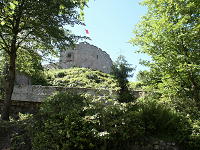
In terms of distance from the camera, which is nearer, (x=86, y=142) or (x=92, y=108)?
(x=86, y=142)

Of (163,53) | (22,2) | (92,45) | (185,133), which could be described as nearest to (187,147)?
(185,133)

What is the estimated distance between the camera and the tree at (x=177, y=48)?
7297 millimetres

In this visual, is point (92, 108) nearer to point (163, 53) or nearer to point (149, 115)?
point (149, 115)

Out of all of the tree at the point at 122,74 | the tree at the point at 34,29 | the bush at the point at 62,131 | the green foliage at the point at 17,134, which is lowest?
the green foliage at the point at 17,134

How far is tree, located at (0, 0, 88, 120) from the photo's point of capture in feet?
31.5

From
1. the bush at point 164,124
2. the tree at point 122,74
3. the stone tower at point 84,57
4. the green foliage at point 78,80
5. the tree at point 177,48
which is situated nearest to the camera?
the bush at point 164,124

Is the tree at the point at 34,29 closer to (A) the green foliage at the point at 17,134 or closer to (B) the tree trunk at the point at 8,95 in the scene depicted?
(B) the tree trunk at the point at 8,95

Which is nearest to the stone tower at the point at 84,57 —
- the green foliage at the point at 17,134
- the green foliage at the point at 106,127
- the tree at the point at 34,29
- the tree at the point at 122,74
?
the tree at the point at 122,74

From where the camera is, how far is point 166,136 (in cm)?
604

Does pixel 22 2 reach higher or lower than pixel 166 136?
higher

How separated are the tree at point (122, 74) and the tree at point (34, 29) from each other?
14.1 ft

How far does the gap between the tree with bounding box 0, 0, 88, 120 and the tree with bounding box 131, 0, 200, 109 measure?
11.7 feet

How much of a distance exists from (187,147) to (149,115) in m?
1.34

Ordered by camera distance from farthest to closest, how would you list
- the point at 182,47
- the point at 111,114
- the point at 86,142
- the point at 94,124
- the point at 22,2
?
the point at 22,2
the point at 182,47
the point at 111,114
the point at 94,124
the point at 86,142
